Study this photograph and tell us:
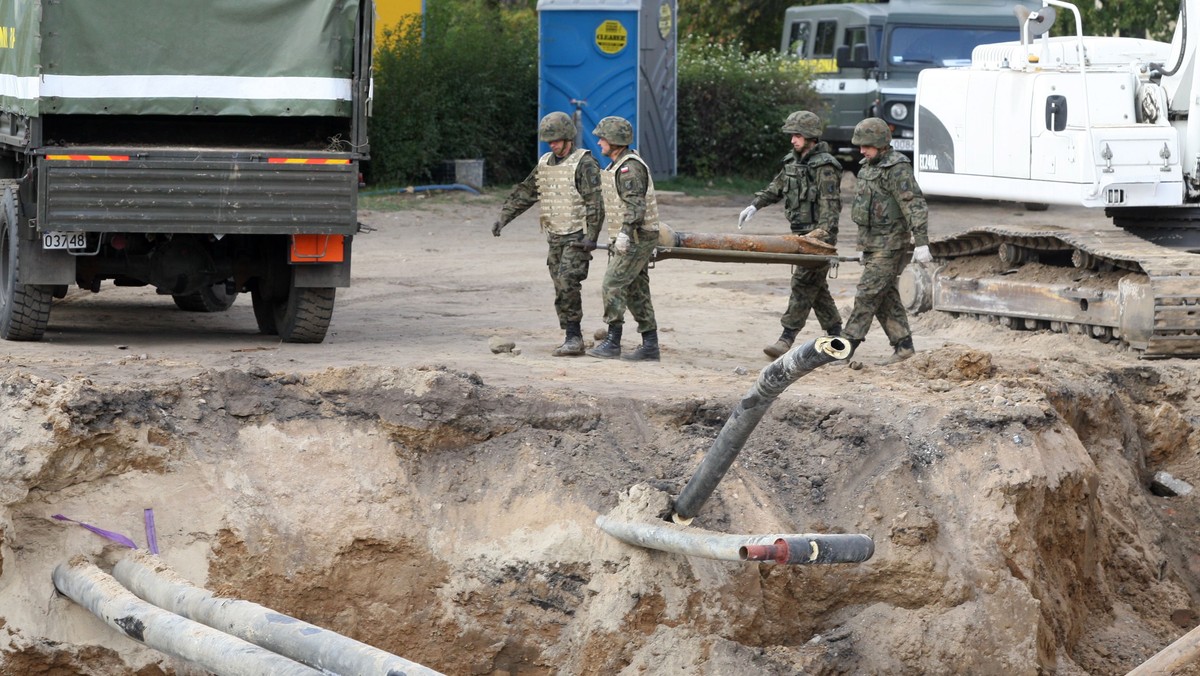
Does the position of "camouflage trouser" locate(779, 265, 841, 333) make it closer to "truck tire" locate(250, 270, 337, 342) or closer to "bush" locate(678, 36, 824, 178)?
"truck tire" locate(250, 270, 337, 342)

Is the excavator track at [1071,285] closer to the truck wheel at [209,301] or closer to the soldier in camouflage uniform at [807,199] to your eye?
the soldier in camouflage uniform at [807,199]

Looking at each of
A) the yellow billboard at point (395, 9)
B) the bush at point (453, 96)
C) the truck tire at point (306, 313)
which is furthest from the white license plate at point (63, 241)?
the yellow billboard at point (395, 9)

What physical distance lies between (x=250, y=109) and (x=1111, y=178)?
20.0 feet

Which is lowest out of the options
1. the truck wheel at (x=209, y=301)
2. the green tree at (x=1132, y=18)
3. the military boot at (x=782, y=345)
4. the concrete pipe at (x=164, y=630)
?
the concrete pipe at (x=164, y=630)

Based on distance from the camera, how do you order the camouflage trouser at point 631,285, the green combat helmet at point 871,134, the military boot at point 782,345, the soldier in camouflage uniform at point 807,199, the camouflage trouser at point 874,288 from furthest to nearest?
1. the military boot at point 782,345
2. the soldier in camouflage uniform at point 807,199
3. the camouflage trouser at point 631,285
4. the camouflage trouser at point 874,288
5. the green combat helmet at point 871,134

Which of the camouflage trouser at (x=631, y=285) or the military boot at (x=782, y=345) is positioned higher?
the camouflage trouser at (x=631, y=285)

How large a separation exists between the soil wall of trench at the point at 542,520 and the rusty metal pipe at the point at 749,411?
1.06 feet

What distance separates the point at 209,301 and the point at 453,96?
380 inches

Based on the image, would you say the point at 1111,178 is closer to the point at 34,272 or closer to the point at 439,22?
the point at 34,272

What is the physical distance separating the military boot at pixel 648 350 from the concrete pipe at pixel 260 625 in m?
4.10

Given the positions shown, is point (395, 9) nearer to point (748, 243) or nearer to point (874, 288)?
point (748, 243)

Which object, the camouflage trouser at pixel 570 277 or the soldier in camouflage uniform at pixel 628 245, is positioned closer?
the soldier in camouflage uniform at pixel 628 245

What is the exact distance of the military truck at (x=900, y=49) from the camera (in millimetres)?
21000

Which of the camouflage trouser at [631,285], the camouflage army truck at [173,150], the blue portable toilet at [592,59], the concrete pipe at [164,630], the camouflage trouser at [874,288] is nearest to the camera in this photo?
the concrete pipe at [164,630]
